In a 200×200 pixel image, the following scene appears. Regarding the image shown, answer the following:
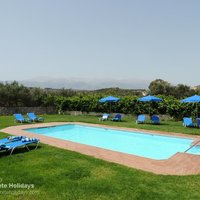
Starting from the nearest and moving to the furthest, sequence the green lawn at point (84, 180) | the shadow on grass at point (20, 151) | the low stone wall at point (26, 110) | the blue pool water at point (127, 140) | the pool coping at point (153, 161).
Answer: the green lawn at point (84, 180), the pool coping at point (153, 161), the shadow on grass at point (20, 151), the blue pool water at point (127, 140), the low stone wall at point (26, 110)

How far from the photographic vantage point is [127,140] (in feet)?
45.6

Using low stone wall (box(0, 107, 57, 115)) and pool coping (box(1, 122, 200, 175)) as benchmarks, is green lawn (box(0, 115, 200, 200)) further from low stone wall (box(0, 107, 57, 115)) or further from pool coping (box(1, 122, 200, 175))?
low stone wall (box(0, 107, 57, 115))

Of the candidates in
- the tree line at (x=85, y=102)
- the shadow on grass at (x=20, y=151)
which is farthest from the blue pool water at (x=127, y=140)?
the tree line at (x=85, y=102)

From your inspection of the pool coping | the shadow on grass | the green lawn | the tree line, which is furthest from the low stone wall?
the green lawn

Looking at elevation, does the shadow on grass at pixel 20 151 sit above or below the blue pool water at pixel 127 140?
above

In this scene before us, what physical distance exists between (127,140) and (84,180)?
7927mm

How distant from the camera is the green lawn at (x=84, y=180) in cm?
538

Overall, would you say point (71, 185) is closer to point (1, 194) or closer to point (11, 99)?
point (1, 194)

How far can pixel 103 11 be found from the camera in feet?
59.6

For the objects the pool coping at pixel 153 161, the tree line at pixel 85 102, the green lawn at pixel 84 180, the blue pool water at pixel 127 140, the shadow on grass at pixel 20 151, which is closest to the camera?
the green lawn at pixel 84 180

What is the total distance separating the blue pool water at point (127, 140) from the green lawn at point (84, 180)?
11.8 feet

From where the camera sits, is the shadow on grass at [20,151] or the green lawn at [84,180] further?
the shadow on grass at [20,151]

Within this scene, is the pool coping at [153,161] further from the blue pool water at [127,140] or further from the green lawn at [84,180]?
the blue pool water at [127,140]

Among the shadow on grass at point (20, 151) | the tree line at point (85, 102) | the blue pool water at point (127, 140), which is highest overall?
the tree line at point (85, 102)
